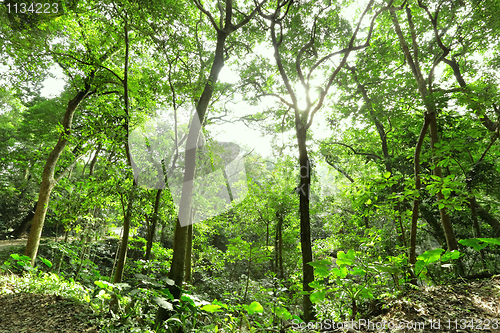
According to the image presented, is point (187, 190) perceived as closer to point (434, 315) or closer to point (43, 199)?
point (434, 315)

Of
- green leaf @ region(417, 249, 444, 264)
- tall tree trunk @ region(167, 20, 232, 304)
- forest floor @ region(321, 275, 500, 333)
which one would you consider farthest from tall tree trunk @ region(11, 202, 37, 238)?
green leaf @ region(417, 249, 444, 264)

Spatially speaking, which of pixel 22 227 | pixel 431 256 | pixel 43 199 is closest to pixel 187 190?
pixel 431 256

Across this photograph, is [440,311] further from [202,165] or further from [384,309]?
[202,165]

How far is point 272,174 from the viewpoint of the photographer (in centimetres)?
981

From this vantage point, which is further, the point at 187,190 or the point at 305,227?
the point at 305,227

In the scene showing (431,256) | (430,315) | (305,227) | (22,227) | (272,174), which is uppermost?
(272,174)

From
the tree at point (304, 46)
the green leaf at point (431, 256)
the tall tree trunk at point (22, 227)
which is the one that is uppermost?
the tree at point (304, 46)

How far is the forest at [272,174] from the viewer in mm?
2252

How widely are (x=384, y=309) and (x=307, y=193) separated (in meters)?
3.34

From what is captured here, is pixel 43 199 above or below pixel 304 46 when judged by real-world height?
below

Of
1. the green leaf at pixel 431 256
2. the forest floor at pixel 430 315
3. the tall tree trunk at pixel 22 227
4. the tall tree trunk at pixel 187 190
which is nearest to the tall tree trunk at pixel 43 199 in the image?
the forest floor at pixel 430 315

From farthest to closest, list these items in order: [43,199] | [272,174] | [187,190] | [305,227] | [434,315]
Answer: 1. [272,174]
2. [43,199]
3. [305,227]
4. [187,190]
5. [434,315]

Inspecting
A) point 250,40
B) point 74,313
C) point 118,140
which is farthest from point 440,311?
point 250,40

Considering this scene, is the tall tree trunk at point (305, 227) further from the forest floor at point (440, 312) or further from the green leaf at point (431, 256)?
the green leaf at point (431, 256)
